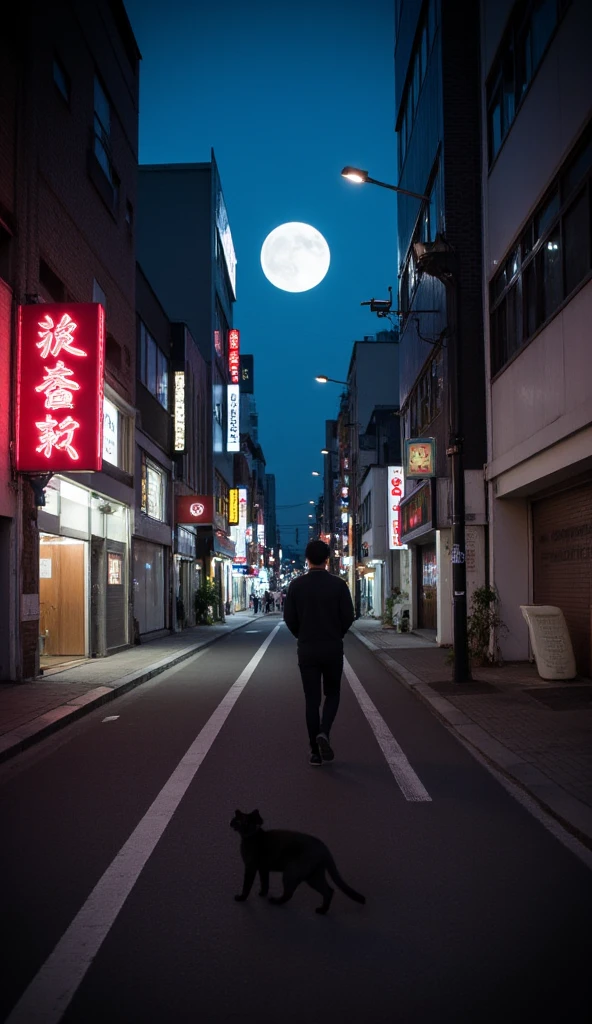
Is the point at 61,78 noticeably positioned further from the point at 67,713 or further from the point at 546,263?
the point at 67,713

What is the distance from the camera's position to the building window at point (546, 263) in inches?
435

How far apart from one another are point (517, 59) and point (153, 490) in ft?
55.8

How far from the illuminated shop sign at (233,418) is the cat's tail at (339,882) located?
48279mm

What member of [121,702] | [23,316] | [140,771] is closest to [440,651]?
[121,702]

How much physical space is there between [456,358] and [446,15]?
1049 cm

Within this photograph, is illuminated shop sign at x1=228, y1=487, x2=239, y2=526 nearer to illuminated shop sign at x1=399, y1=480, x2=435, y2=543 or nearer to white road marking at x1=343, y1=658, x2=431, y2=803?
illuminated shop sign at x1=399, y1=480, x2=435, y2=543

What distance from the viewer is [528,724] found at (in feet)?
30.7

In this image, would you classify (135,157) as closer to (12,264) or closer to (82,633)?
(12,264)

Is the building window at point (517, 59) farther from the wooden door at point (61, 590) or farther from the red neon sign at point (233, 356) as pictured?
the red neon sign at point (233, 356)

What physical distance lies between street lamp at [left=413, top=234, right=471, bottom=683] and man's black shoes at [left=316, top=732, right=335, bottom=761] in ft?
18.5

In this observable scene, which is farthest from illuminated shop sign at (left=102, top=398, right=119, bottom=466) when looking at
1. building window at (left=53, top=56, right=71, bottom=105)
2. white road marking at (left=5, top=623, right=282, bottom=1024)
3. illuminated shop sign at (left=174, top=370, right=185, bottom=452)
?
white road marking at (left=5, top=623, right=282, bottom=1024)

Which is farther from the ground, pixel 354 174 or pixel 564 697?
pixel 354 174

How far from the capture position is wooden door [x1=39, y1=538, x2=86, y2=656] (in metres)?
18.3

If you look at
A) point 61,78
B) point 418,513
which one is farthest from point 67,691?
point 418,513
